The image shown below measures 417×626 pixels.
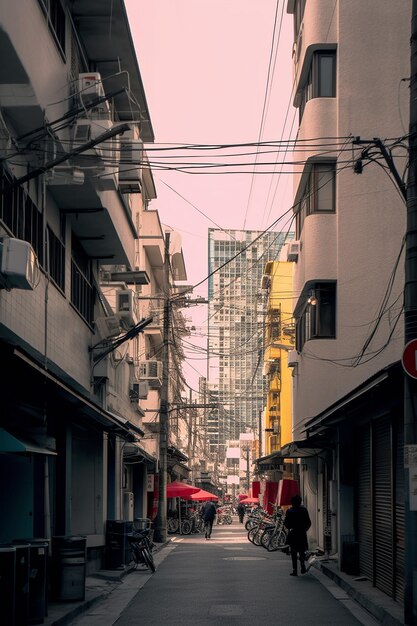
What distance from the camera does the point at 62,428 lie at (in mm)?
21797

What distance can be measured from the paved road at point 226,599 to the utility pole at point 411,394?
1943 millimetres

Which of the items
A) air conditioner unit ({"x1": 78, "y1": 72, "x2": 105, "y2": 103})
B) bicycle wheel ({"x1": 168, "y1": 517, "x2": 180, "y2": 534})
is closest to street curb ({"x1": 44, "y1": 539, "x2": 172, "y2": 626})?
air conditioner unit ({"x1": 78, "y1": 72, "x2": 105, "y2": 103})

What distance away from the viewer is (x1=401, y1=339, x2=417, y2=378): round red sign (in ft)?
46.1

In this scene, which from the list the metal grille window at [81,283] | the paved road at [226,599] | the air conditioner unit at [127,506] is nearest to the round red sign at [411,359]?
the paved road at [226,599]

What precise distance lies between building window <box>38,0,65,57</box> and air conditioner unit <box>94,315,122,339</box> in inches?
351

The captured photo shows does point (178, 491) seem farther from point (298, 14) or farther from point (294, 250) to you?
point (298, 14)

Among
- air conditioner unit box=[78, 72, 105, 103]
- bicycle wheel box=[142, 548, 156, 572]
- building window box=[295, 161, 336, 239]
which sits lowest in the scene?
bicycle wheel box=[142, 548, 156, 572]

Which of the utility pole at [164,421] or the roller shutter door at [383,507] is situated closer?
the roller shutter door at [383,507]

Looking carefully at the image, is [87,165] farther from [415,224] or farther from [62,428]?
[415,224]

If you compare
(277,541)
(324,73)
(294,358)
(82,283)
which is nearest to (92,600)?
(82,283)

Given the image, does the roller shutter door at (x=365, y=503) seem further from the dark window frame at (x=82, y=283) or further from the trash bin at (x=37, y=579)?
the trash bin at (x=37, y=579)

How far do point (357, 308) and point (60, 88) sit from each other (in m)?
14.1

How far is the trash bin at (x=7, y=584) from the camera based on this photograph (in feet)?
42.7

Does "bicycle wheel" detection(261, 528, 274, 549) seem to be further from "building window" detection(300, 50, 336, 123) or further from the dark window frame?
"building window" detection(300, 50, 336, 123)
